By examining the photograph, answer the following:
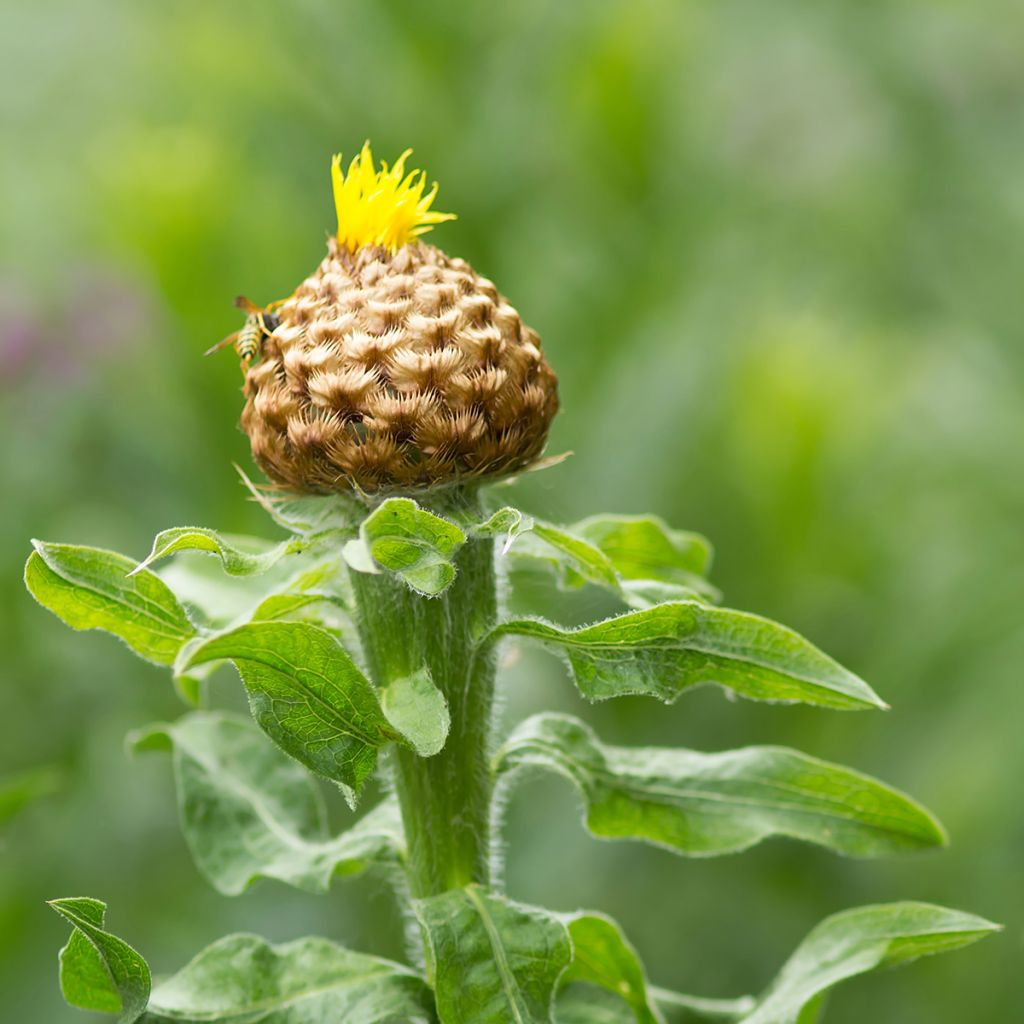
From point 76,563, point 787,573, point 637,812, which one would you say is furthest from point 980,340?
point 76,563

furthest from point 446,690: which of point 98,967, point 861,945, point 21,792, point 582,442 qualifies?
point 582,442

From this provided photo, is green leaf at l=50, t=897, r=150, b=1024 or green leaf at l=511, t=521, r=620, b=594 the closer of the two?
green leaf at l=50, t=897, r=150, b=1024

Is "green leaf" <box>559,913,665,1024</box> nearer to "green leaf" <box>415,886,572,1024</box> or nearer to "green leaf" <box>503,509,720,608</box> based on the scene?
"green leaf" <box>415,886,572,1024</box>

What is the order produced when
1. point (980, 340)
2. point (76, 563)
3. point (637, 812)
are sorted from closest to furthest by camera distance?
point (76, 563), point (637, 812), point (980, 340)

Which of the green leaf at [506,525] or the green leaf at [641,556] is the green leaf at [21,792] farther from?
the green leaf at [506,525]

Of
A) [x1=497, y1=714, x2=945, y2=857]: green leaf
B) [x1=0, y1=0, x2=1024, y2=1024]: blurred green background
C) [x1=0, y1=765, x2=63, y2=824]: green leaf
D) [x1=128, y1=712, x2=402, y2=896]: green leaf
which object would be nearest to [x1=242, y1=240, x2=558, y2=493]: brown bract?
[x1=497, y1=714, x2=945, y2=857]: green leaf

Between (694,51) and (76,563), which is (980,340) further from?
(76,563)
